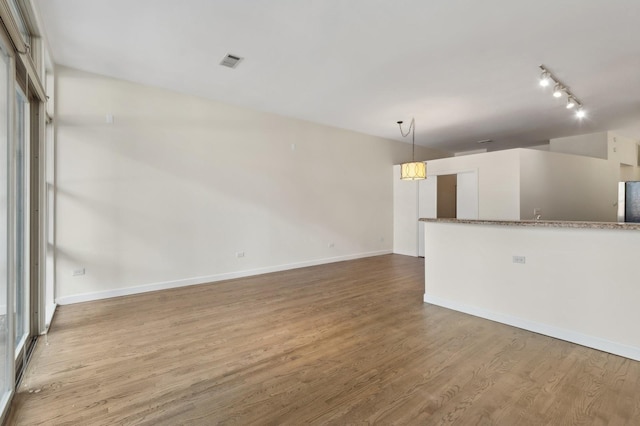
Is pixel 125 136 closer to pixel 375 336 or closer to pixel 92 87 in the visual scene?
pixel 92 87

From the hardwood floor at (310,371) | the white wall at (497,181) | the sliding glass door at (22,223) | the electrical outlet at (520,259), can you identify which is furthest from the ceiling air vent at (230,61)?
the white wall at (497,181)

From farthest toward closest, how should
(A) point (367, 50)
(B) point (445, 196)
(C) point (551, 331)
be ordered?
1. (B) point (445, 196)
2. (A) point (367, 50)
3. (C) point (551, 331)

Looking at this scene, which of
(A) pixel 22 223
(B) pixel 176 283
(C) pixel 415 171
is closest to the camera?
(A) pixel 22 223

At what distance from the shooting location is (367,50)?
325cm

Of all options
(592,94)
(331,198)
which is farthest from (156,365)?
(592,94)

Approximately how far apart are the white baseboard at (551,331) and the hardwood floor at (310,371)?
0.08 metres

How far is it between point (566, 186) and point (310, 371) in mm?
6675

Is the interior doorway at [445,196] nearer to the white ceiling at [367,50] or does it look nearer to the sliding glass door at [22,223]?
the white ceiling at [367,50]

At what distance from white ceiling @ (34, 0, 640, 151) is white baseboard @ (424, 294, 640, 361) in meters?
2.84

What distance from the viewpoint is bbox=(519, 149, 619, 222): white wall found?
5711 millimetres

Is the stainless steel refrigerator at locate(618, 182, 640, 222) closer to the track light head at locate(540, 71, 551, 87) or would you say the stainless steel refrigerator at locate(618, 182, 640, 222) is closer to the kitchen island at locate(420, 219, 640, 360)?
the kitchen island at locate(420, 219, 640, 360)

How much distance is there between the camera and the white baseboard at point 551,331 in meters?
2.49

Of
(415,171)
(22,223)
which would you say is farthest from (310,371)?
(415,171)

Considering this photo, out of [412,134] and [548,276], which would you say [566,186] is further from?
[548,276]
